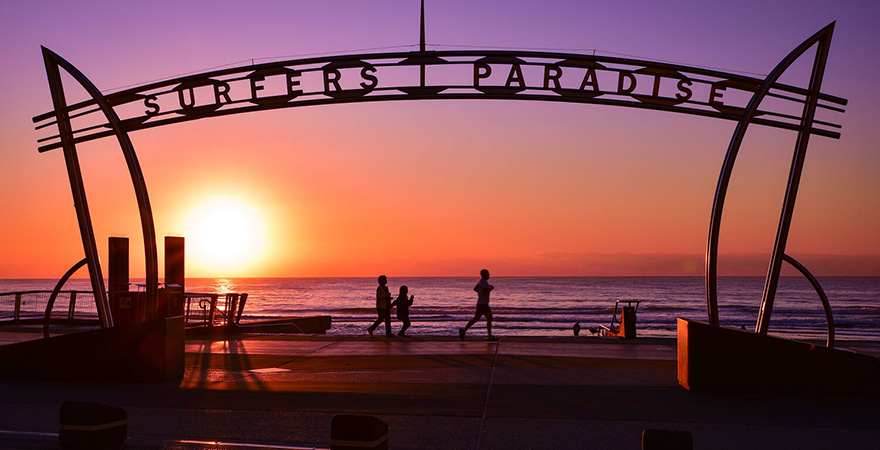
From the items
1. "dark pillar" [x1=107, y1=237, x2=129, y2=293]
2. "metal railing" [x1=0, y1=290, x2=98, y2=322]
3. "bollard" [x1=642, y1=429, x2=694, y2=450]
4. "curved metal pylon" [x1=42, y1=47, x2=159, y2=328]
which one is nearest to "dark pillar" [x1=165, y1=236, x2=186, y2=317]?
"dark pillar" [x1=107, y1=237, x2=129, y2=293]

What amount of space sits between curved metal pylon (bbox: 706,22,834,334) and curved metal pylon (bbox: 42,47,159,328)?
7848 mm

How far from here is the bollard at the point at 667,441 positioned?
4688 mm

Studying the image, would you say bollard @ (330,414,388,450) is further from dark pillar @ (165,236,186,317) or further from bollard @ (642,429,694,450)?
dark pillar @ (165,236,186,317)

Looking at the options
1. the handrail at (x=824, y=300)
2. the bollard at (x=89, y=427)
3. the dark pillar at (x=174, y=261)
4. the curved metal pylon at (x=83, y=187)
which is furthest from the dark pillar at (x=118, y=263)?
the handrail at (x=824, y=300)

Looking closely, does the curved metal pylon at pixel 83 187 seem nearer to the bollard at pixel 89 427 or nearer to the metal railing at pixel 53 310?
the metal railing at pixel 53 310

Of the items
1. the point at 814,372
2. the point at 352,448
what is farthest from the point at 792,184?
the point at 352,448

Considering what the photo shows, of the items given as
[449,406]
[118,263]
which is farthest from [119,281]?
[449,406]

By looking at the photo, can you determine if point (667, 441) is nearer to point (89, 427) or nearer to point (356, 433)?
point (356, 433)

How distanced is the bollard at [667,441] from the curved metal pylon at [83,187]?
7949mm

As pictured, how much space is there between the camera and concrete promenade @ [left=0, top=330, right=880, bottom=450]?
6469 mm

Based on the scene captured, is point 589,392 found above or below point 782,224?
below

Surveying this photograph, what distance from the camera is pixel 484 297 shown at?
15.4 metres

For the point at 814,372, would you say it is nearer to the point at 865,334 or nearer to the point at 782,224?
the point at 782,224

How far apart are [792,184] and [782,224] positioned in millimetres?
548
